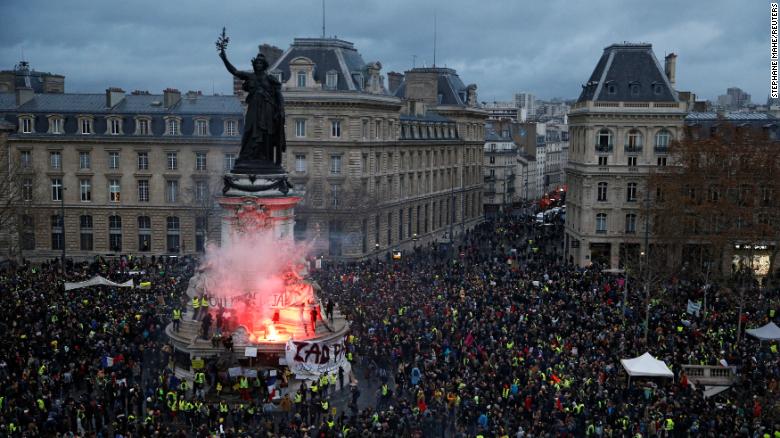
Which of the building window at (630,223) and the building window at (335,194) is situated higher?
the building window at (335,194)

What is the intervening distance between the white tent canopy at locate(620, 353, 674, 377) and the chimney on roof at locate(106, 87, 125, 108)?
5011 centimetres

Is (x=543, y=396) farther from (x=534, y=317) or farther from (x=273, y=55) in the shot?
(x=273, y=55)

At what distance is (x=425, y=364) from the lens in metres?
32.3

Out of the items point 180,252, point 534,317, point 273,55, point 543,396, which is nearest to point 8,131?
point 180,252

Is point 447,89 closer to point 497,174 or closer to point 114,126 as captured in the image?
point 497,174

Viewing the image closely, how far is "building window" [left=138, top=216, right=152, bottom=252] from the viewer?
2569 inches

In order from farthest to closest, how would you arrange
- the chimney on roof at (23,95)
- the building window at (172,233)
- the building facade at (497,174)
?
the building facade at (497,174) < the chimney on roof at (23,95) < the building window at (172,233)

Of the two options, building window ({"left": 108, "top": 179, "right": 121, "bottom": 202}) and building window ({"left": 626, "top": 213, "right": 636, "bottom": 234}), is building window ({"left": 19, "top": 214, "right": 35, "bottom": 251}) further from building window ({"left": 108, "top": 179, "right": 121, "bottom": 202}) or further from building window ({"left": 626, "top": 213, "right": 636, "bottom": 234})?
building window ({"left": 626, "top": 213, "right": 636, "bottom": 234})

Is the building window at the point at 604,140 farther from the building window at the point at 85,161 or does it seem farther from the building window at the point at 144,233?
the building window at the point at 85,161

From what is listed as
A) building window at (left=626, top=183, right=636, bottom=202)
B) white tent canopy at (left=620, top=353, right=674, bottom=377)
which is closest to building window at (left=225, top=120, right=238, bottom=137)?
building window at (left=626, top=183, right=636, bottom=202)

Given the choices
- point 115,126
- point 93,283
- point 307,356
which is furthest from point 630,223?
point 115,126

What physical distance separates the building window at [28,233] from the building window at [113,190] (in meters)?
6.17

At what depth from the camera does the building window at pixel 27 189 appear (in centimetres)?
6378

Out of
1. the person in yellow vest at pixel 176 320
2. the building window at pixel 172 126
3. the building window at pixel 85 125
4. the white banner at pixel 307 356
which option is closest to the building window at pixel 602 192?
the building window at pixel 172 126
